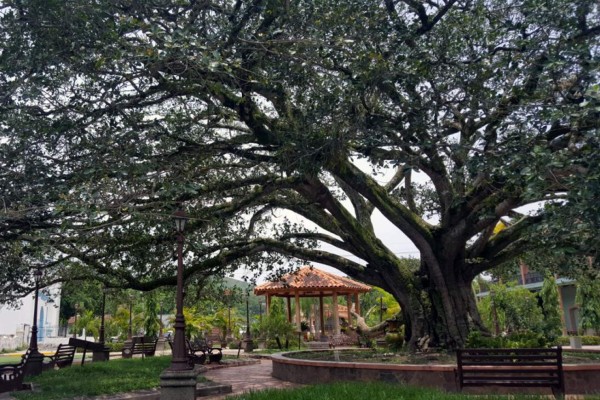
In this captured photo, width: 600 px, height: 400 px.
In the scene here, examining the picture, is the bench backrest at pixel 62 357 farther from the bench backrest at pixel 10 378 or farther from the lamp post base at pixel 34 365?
the bench backrest at pixel 10 378

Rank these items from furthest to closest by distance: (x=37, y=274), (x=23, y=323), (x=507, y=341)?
(x=23, y=323) < (x=37, y=274) < (x=507, y=341)

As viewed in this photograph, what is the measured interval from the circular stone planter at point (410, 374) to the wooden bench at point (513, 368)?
0.31 m

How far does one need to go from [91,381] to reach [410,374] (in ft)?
22.6

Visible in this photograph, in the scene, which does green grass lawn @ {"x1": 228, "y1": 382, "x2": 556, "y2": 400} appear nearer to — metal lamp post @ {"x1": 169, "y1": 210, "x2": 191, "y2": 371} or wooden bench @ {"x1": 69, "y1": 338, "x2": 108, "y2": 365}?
metal lamp post @ {"x1": 169, "y1": 210, "x2": 191, "y2": 371}

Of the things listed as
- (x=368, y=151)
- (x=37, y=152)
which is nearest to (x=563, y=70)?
(x=368, y=151)

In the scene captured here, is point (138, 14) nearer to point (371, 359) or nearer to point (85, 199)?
point (85, 199)

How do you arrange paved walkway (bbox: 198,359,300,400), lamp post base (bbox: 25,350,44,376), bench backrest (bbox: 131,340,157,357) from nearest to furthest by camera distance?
paved walkway (bbox: 198,359,300,400)
lamp post base (bbox: 25,350,44,376)
bench backrest (bbox: 131,340,157,357)

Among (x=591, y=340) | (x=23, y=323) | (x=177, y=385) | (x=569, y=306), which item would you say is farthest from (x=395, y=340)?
(x=23, y=323)

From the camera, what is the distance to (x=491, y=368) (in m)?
8.23

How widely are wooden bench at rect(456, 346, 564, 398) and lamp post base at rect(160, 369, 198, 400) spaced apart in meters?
4.28

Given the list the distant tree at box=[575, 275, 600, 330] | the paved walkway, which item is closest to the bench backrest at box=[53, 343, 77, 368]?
the paved walkway

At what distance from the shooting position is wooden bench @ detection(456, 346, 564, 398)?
7.80m

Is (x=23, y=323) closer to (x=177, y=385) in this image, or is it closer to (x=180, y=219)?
(x=180, y=219)

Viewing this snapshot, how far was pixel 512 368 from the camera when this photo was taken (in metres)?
8.16
